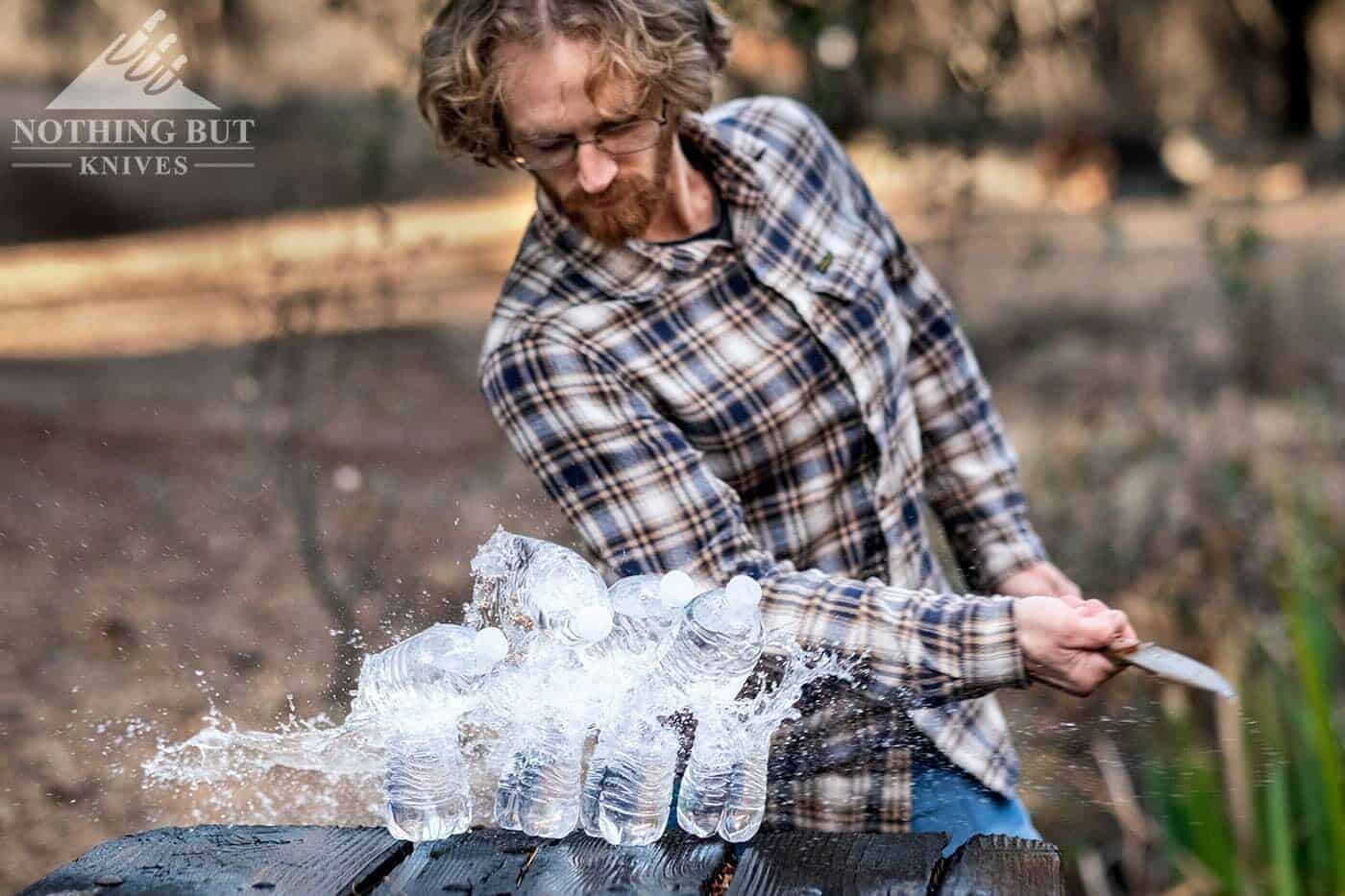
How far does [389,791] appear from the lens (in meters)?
1.77

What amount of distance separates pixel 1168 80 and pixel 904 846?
743cm

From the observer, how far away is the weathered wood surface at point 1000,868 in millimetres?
1577

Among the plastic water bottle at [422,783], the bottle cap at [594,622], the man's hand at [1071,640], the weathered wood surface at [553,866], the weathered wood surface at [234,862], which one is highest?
the bottle cap at [594,622]

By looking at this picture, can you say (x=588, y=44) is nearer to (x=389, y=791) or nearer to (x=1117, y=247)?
(x=389, y=791)

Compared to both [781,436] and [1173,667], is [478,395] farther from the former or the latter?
[1173,667]

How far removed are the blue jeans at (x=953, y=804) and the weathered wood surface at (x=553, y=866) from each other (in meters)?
0.52

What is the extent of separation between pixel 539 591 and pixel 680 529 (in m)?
0.21

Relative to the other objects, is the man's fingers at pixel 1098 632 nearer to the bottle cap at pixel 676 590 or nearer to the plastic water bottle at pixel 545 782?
the bottle cap at pixel 676 590

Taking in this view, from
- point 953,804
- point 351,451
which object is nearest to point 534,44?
point 953,804

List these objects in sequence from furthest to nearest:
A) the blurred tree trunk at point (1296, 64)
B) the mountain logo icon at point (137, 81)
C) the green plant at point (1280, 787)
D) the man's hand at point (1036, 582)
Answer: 1. the blurred tree trunk at point (1296, 64)
2. the mountain logo icon at point (137, 81)
3. the green plant at point (1280, 787)
4. the man's hand at point (1036, 582)

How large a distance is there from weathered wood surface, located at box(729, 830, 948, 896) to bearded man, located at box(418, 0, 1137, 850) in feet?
0.90

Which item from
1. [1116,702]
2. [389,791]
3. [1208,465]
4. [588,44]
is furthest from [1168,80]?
[389,791]

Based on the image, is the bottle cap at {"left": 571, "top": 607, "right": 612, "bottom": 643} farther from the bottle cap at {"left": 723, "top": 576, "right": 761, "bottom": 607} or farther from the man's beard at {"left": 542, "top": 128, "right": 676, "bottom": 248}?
the man's beard at {"left": 542, "top": 128, "right": 676, "bottom": 248}

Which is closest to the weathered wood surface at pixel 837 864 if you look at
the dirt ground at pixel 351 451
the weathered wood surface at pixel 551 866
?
the weathered wood surface at pixel 551 866
